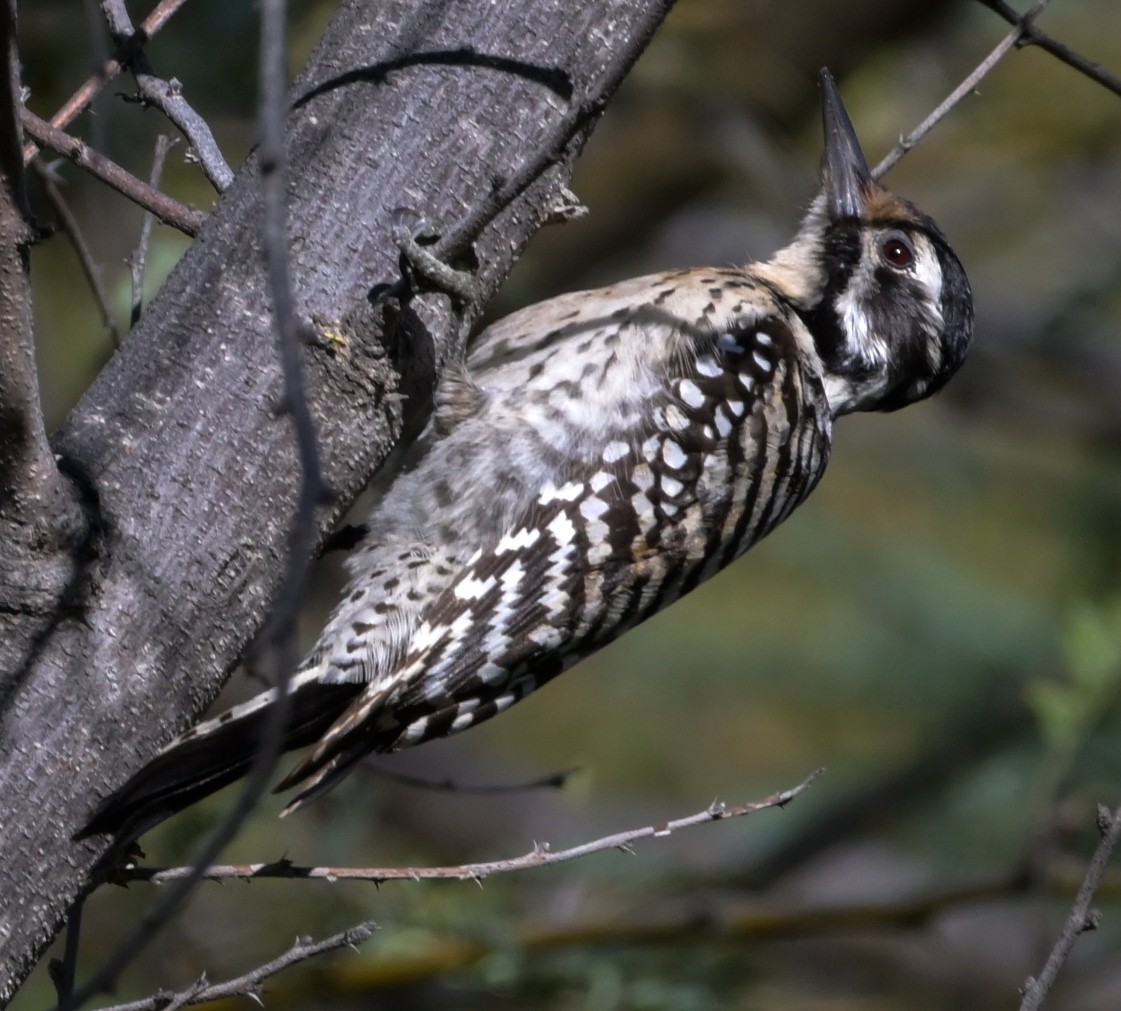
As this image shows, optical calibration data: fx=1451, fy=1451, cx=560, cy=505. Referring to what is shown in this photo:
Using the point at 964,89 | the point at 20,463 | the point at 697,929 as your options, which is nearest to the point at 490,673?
the point at 20,463

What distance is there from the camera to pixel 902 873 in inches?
277

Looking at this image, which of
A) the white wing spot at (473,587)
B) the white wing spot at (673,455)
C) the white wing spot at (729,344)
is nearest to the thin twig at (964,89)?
the white wing spot at (729,344)

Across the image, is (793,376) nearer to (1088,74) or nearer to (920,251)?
(920,251)

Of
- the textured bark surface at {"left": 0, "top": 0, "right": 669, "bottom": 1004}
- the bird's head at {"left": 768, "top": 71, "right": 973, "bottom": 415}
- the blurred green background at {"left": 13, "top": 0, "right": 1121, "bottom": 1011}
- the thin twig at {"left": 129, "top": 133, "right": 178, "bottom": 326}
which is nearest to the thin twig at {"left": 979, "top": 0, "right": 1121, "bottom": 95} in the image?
the textured bark surface at {"left": 0, "top": 0, "right": 669, "bottom": 1004}

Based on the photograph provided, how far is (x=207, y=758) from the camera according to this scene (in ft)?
8.22

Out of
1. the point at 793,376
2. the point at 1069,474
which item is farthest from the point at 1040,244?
the point at 793,376

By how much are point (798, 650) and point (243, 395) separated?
6813mm

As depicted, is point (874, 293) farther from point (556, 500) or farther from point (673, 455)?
point (556, 500)

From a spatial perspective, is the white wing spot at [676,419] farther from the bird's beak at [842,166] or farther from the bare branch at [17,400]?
the bare branch at [17,400]

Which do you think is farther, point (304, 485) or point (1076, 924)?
point (1076, 924)

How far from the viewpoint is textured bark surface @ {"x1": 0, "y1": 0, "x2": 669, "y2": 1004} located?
210 centimetres

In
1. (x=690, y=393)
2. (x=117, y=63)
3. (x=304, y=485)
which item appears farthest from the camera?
(x=690, y=393)

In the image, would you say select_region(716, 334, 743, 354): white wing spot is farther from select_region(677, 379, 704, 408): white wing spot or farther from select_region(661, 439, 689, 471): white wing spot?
select_region(661, 439, 689, 471): white wing spot

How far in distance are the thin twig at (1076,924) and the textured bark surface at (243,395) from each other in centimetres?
129
